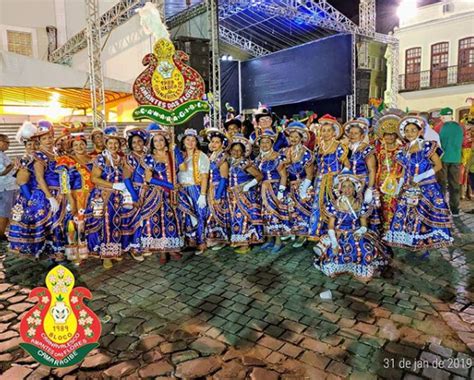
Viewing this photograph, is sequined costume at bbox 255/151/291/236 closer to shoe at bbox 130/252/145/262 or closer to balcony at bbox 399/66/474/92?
shoe at bbox 130/252/145/262

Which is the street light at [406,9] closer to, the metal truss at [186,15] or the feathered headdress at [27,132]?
the metal truss at [186,15]

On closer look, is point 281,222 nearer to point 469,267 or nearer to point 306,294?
point 306,294

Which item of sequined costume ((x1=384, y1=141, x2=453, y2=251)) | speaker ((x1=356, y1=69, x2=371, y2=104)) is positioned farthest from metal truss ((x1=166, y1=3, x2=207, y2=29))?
sequined costume ((x1=384, y1=141, x2=453, y2=251))

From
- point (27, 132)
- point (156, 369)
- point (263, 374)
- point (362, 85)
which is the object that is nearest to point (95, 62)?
point (27, 132)

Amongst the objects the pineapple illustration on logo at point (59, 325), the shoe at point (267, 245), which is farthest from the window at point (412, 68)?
the pineapple illustration on logo at point (59, 325)

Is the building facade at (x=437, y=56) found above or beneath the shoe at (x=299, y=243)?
above

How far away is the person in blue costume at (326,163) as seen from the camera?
184 inches

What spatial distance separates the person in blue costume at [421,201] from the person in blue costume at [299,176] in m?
1.18

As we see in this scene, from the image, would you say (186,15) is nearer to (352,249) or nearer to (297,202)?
(297,202)

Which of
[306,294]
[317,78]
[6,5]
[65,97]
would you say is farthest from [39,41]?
[306,294]

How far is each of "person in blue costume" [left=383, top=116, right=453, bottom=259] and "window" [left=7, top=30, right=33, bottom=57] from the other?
16996 millimetres

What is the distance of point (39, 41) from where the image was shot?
16703 millimetres

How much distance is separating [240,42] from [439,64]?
12.9m

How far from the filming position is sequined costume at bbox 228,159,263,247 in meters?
5.12
